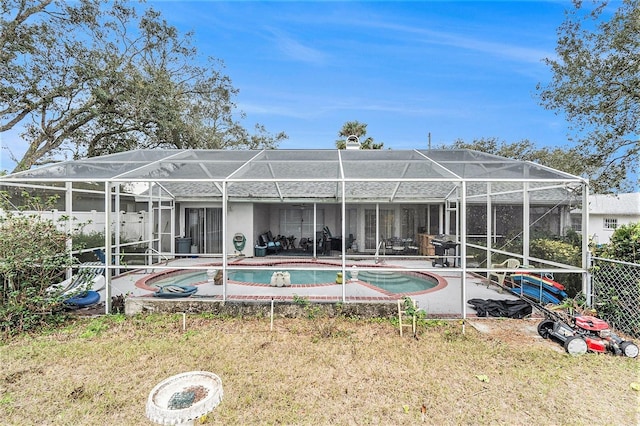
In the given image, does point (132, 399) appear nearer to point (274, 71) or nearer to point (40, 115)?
point (274, 71)

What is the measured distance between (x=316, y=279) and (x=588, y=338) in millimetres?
6267

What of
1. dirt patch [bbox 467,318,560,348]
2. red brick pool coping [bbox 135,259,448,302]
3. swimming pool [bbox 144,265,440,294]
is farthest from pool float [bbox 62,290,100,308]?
dirt patch [bbox 467,318,560,348]

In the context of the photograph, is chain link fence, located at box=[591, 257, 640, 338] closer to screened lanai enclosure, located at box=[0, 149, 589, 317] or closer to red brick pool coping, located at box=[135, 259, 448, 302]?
screened lanai enclosure, located at box=[0, 149, 589, 317]

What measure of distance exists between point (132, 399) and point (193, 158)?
6.62m

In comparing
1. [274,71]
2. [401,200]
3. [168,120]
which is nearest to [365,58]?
[274,71]

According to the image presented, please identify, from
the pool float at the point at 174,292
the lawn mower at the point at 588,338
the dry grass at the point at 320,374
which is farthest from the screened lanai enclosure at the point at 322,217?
the dry grass at the point at 320,374

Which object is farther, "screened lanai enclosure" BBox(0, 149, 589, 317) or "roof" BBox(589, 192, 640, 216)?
"roof" BBox(589, 192, 640, 216)

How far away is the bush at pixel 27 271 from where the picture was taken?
5484 mm

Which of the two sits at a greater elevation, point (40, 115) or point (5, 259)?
point (40, 115)

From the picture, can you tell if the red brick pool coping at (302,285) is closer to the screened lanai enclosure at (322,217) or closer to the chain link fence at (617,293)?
the screened lanai enclosure at (322,217)

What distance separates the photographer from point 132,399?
11.8 feet

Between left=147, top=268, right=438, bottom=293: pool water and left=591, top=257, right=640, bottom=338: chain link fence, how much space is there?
366 centimetres

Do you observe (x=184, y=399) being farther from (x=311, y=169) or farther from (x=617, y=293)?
(x=311, y=169)

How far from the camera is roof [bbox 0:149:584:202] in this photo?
6.50 m
